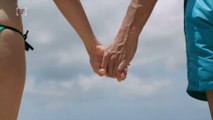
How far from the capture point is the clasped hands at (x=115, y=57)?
5.11m

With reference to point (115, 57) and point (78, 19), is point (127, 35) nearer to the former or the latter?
point (115, 57)

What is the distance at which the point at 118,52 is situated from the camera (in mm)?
5195

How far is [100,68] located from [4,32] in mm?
2214

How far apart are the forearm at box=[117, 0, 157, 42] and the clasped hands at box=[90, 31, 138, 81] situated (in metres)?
0.03

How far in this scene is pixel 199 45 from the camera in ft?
12.5

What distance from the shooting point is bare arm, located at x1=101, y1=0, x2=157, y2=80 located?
4.69 m

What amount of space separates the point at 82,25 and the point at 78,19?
164 millimetres

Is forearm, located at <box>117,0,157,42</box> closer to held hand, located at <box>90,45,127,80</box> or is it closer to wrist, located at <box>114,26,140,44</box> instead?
wrist, located at <box>114,26,140,44</box>

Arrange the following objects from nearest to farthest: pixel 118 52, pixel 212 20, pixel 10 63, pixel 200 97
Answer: pixel 10 63
pixel 212 20
pixel 200 97
pixel 118 52

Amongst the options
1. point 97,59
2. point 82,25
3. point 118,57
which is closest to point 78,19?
point 82,25

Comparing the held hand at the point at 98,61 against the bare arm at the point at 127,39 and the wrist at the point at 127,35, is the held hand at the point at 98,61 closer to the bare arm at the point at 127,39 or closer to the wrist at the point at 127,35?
the bare arm at the point at 127,39

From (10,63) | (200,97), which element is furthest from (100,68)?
(10,63)

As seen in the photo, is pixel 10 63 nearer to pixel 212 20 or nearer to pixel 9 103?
pixel 9 103

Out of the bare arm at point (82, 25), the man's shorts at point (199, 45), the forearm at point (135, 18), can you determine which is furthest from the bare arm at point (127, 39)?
the man's shorts at point (199, 45)
